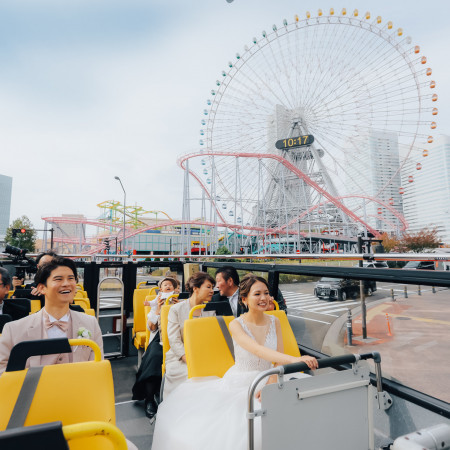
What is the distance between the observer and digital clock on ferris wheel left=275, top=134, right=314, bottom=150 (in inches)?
1025

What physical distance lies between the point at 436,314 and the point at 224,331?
143 centimetres

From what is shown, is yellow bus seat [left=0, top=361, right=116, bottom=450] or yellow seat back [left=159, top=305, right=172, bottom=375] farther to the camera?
yellow seat back [left=159, top=305, right=172, bottom=375]

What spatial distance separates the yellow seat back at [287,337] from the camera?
2314mm

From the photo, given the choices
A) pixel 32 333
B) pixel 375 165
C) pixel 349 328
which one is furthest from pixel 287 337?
pixel 375 165

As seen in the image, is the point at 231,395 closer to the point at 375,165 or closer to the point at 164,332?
the point at 164,332

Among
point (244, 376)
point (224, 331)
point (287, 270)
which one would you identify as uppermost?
point (287, 270)

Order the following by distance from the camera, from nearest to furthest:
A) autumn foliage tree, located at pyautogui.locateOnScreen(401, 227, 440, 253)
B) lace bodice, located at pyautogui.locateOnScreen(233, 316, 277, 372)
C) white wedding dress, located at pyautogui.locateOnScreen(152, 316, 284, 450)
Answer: white wedding dress, located at pyautogui.locateOnScreen(152, 316, 284, 450) → lace bodice, located at pyautogui.locateOnScreen(233, 316, 277, 372) → autumn foliage tree, located at pyautogui.locateOnScreen(401, 227, 440, 253)

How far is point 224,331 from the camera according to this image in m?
2.30

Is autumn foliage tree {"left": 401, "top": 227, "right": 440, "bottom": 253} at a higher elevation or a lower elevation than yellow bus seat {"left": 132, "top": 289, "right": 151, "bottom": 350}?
higher

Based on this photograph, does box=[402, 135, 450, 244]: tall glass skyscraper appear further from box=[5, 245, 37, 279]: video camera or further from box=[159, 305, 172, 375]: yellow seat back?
box=[159, 305, 172, 375]: yellow seat back

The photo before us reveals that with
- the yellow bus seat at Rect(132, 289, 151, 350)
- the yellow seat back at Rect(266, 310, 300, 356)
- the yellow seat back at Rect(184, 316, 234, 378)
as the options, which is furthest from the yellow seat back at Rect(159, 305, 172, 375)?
the yellow bus seat at Rect(132, 289, 151, 350)

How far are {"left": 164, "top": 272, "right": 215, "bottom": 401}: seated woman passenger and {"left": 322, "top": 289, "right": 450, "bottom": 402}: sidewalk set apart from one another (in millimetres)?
1198

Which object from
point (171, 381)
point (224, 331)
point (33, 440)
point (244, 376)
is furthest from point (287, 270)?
point (33, 440)

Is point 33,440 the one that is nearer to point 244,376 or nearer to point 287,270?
point 244,376
